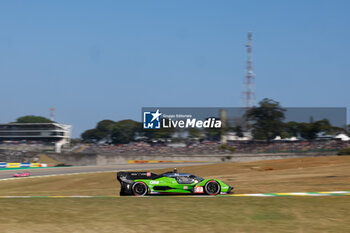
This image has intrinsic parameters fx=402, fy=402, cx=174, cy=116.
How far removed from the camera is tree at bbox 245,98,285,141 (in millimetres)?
67188

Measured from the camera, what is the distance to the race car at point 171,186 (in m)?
15.1

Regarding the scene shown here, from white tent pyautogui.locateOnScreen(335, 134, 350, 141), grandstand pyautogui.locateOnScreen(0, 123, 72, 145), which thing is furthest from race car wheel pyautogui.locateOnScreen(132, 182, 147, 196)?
grandstand pyautogui.locateOnScreen(0, 123, 72, 145)

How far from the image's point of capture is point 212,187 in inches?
599

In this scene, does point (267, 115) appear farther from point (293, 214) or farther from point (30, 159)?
point (293, 214)

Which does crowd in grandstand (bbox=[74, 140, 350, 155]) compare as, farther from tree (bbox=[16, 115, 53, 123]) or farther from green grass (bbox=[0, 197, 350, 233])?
tree (bbox=[16, 115, 53, 123])

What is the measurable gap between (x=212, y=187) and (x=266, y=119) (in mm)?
56469

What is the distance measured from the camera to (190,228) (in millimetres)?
8445

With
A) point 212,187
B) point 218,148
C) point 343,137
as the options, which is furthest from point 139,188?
point 343,137

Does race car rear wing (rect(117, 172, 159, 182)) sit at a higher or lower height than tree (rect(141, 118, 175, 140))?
lower

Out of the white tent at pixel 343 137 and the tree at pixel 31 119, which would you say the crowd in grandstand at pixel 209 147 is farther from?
the tree at pixel 31 119

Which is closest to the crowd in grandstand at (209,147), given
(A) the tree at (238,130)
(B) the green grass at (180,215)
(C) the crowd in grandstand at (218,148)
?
(C) the crowd in grandstand at (218,148)

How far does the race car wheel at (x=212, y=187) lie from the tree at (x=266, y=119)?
2078 inches

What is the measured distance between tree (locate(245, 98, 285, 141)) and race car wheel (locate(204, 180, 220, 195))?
52.8 meters

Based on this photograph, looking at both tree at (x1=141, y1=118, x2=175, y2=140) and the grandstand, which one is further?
the grandstand
